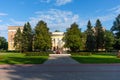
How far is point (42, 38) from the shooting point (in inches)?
2904

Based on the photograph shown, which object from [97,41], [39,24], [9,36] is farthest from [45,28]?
[9,36]

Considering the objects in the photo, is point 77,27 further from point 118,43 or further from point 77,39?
point 118,43

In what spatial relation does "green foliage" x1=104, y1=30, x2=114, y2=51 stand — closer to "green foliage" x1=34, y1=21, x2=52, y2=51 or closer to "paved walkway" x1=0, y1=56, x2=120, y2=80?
"green foliage" x1=34, y1=21, x2=52, y2=51

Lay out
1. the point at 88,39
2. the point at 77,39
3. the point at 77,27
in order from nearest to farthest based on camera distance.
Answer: the point at 77,39 → the point at 77,27 → the point at 88,39

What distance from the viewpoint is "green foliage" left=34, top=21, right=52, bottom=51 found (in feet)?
242

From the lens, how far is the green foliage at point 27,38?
3351 inches

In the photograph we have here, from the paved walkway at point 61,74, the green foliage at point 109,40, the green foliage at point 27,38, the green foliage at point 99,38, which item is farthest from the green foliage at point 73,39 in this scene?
the paved walkway at point 61,74

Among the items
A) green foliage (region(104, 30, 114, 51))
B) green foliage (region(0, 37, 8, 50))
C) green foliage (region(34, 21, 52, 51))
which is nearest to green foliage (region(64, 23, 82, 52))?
green foliage (region(34, 21, 52, 51))

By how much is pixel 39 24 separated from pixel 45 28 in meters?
2.46

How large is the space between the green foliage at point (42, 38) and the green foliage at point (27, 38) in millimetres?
9918

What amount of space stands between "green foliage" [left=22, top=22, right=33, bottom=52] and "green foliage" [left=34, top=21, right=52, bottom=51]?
9.92 meters

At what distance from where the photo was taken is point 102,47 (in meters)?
82.2

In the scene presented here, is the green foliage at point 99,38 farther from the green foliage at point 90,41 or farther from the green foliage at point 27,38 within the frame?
the green foliage at point 27,38

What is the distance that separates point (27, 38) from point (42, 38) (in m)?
13.6
